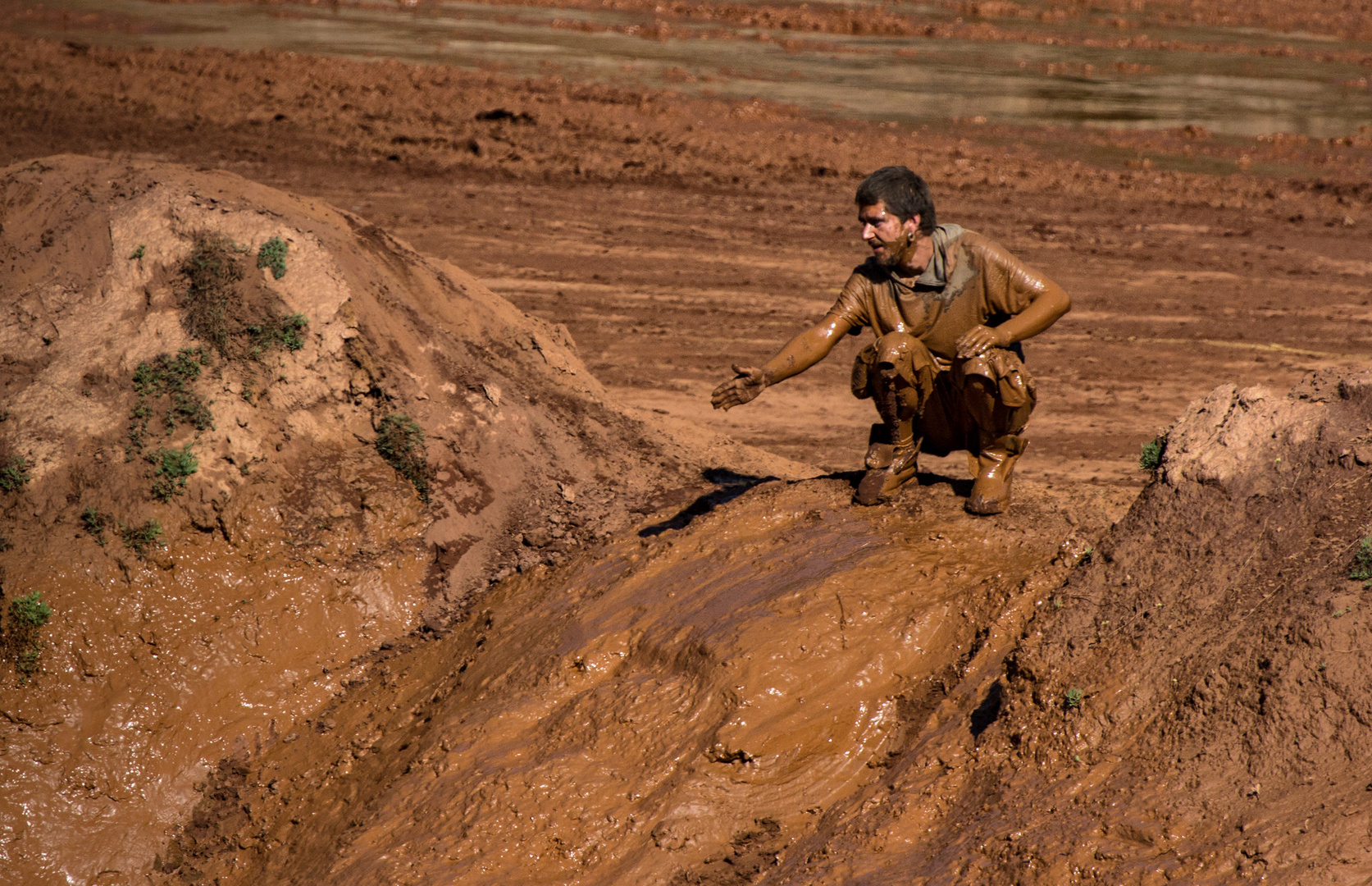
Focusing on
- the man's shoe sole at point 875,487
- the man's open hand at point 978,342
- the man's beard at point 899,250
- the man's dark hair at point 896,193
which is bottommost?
the man's shoe sole at point 875,487

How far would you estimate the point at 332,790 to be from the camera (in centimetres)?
441

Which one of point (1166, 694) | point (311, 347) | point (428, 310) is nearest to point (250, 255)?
point (311, 347)

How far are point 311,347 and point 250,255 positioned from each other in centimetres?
52

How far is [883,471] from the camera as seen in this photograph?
4.79 metres

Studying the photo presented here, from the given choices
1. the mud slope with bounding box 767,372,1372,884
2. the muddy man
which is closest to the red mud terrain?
the mud slope with bounding box 767,372,1372,884

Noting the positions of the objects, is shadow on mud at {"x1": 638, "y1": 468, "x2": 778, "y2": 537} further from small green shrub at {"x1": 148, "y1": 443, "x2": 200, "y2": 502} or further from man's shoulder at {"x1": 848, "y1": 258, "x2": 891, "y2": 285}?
small green shrub at {"x1": 148, "y1": 443, "x2": 200, "y2": 502}

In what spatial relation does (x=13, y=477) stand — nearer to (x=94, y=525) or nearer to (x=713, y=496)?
(x=94, y=525)

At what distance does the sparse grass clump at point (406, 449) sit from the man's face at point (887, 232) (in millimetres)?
2312

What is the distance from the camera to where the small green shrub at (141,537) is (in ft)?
15.9

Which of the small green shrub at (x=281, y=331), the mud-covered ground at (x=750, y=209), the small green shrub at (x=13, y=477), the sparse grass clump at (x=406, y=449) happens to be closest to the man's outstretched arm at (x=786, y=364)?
the sparse grass clump at (x=406, y=449)

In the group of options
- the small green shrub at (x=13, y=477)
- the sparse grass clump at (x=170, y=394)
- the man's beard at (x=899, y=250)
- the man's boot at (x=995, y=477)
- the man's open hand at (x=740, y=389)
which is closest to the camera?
the man's open hand at (x=740, y=389)

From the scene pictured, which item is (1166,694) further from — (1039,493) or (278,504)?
(278,504)

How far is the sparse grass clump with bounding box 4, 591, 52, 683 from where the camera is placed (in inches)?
181

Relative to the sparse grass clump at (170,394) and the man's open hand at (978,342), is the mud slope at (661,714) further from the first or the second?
the sparse grass clump at (170,394)
